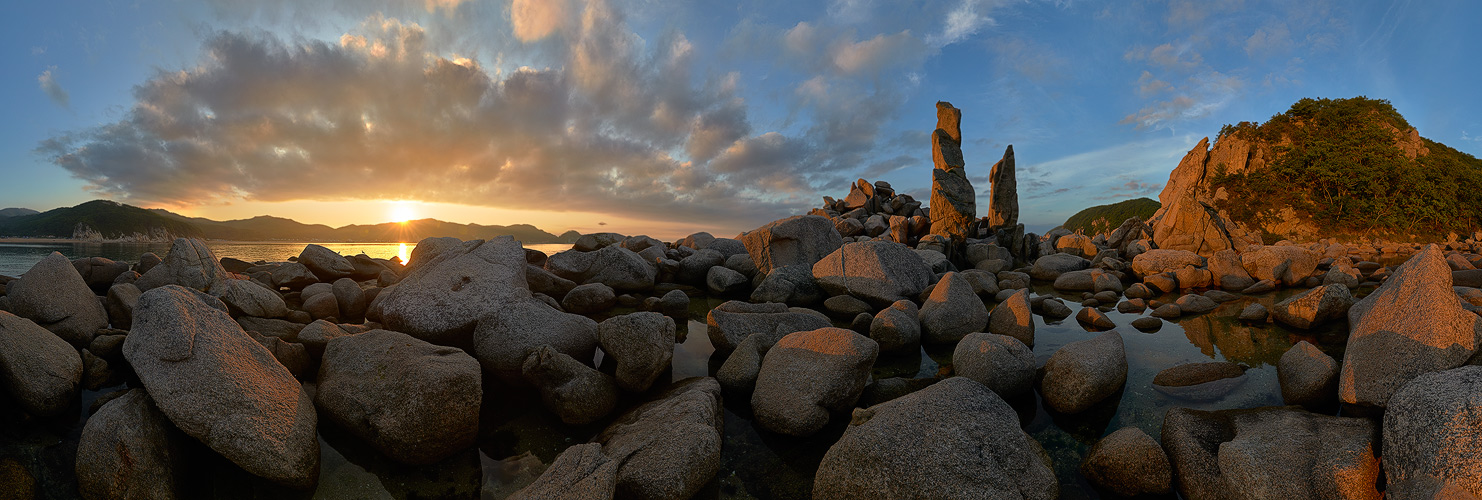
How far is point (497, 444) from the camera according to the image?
16.9ft

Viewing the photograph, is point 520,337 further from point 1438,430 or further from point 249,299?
point 1438,430

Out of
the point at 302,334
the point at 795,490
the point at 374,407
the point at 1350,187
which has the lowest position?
the point at 795,490

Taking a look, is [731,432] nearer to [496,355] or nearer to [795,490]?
[795,490]

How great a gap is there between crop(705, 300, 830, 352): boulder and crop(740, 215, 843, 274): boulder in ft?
22.1

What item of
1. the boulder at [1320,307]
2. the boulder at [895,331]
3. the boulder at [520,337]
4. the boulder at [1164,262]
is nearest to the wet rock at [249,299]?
the boulder at [520,337]

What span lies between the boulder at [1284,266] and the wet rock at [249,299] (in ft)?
77.6

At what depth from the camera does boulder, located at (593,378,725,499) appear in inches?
165

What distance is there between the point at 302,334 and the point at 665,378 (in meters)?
4.45

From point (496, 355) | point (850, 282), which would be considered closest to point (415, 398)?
point (496, 355)

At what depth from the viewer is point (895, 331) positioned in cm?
774

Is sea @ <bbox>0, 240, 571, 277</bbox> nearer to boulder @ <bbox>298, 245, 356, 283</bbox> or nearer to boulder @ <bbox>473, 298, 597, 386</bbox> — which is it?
boulder @ <bbox>298, 245, 356, 283</bbox>

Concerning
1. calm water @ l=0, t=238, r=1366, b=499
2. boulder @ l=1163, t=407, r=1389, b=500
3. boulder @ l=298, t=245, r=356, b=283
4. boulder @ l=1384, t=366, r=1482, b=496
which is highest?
boulder @ l=298, t=245, r=356, b=283

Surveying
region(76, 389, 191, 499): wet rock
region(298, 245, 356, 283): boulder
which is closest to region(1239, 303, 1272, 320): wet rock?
region(76, 389, 191, 499): wet rock

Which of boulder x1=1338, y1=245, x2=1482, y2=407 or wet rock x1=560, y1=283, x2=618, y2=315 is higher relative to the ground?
boulder x1=1338, y1=245, x2=1482, y2=407
